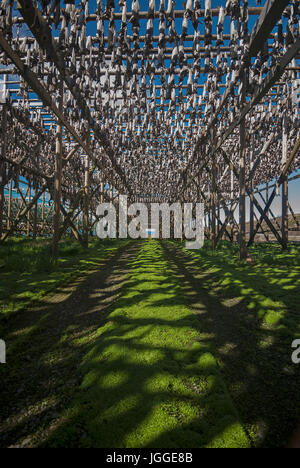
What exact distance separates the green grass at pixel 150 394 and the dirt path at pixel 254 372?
0.65ft

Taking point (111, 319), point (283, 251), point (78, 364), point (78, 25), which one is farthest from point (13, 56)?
point (283, 251)

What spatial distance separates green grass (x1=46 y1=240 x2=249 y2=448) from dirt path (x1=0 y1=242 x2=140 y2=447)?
0.19 m

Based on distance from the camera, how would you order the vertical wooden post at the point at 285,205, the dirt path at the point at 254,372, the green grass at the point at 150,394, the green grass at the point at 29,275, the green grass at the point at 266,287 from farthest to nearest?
the vertical wooden post at the point at 285,205, the green grass at the point at 29,275, the green grass at the point at 266,287, the dirt path at the point at 254,372, the green grass at the point at 150,394

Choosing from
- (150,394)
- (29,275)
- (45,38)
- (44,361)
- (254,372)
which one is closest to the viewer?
(150,394)

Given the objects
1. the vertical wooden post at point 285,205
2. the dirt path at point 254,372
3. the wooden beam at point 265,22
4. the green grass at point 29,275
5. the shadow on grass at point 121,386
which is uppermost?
the wooden beam at point 265,22

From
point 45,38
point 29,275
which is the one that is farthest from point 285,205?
point 29,275

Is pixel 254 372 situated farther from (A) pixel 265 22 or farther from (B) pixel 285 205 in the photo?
(B) pixel 285 205

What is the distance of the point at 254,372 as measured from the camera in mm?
2545

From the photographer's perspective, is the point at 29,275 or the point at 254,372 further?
the point at 29,275

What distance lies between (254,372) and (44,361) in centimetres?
253

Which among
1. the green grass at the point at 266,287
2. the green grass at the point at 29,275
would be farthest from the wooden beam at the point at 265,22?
the green grass at the point at 29,275

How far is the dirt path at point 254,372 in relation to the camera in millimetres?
1836

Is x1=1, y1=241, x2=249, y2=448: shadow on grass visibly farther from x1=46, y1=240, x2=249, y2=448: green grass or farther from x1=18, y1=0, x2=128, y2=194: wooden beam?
x1=18, y1=0, x2=128, y2=194: wooden beam

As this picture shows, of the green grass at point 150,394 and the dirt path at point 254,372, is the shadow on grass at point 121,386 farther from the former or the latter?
the dirt path at point 254,372
